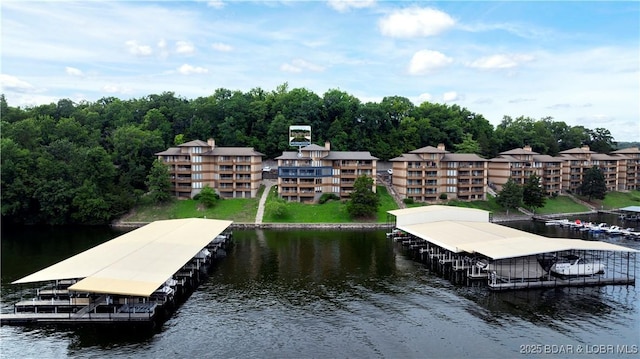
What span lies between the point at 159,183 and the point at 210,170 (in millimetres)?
10556

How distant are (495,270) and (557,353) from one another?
14301 millimetres

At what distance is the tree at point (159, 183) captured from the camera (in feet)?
262

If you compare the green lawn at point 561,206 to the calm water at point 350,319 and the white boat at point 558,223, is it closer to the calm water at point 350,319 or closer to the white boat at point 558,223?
the white boat at point 558,223

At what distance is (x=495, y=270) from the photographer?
42719 millimetres

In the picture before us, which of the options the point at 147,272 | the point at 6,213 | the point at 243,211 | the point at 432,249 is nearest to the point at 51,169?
the point at 6,213

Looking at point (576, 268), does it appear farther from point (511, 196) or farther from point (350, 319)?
point (511, 196)

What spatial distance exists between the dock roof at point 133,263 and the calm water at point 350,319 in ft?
10.2

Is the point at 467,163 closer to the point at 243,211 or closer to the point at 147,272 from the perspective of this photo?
the point at 243,211

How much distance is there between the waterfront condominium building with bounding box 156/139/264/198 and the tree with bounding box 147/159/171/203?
374cm

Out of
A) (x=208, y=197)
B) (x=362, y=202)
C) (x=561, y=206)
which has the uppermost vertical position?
(x=208, y=197)

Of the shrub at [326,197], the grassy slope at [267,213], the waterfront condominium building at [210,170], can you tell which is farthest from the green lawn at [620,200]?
the waterfront condominium building at [210,170]

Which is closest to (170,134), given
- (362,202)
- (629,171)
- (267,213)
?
(267,213)

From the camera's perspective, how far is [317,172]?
274ft

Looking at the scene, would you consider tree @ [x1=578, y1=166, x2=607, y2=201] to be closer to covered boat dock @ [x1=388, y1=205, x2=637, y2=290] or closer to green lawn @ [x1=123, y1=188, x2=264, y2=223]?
covered boat dock @ [x1=388, y1=205, x2=637, y2=290]
